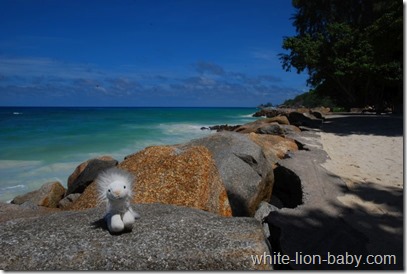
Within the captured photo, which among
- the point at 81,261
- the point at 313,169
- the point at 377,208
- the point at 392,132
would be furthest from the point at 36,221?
the point at 392,132

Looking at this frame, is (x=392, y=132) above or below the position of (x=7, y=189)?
above

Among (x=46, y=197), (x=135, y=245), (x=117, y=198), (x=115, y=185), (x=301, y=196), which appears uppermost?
(x=115, y=185)

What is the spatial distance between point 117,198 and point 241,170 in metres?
3.17

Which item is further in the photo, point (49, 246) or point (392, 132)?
point (392, 132)

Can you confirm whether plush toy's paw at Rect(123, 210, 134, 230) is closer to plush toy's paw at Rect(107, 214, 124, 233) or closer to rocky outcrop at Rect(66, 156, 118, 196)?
plush toy's paw at Rect(107, 214, 124, 233)

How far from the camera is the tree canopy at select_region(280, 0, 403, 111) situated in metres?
15.6

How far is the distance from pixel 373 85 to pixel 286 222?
25.2 m

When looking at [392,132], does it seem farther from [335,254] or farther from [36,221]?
[36,221]

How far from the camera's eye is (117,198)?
2.85 m

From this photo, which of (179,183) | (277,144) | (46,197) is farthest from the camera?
(277,144)

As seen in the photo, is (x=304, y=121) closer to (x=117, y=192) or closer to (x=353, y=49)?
(x=353, y=49)

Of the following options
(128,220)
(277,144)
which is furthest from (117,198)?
(277,144)

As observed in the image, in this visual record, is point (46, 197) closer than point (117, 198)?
No

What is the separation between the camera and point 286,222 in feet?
14.2
